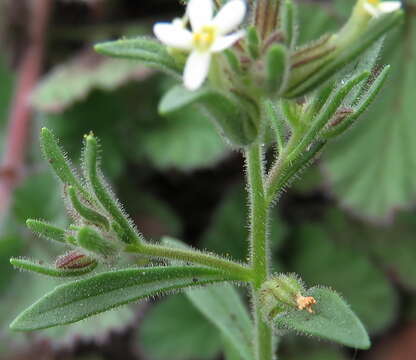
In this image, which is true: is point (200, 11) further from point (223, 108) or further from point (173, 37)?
point (223, 108)

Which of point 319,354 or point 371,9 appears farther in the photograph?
point 319,354

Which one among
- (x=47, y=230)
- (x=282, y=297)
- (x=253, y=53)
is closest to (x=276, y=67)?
(x=253, y=53)

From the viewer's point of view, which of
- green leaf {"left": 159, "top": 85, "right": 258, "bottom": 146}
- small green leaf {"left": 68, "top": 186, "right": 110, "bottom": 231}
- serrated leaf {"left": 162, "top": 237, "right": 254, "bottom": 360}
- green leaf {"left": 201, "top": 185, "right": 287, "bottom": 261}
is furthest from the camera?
green leaf {"left": 201, "top": 185, "right": 287, "bottom": 261}

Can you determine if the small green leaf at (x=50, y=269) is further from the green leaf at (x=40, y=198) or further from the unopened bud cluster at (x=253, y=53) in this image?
the green leaf at (x=40, y=198)

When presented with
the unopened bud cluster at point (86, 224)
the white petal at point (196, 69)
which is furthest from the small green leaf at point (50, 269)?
the white petal at point (196, 69)

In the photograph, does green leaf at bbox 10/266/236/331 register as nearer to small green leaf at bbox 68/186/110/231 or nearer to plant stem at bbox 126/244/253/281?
plant stem at bbox 126/244/253/281

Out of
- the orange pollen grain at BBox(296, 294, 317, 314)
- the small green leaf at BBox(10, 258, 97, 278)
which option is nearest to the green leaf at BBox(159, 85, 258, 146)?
the orange pollen grain at BBox(296, 294, 317, 314)
